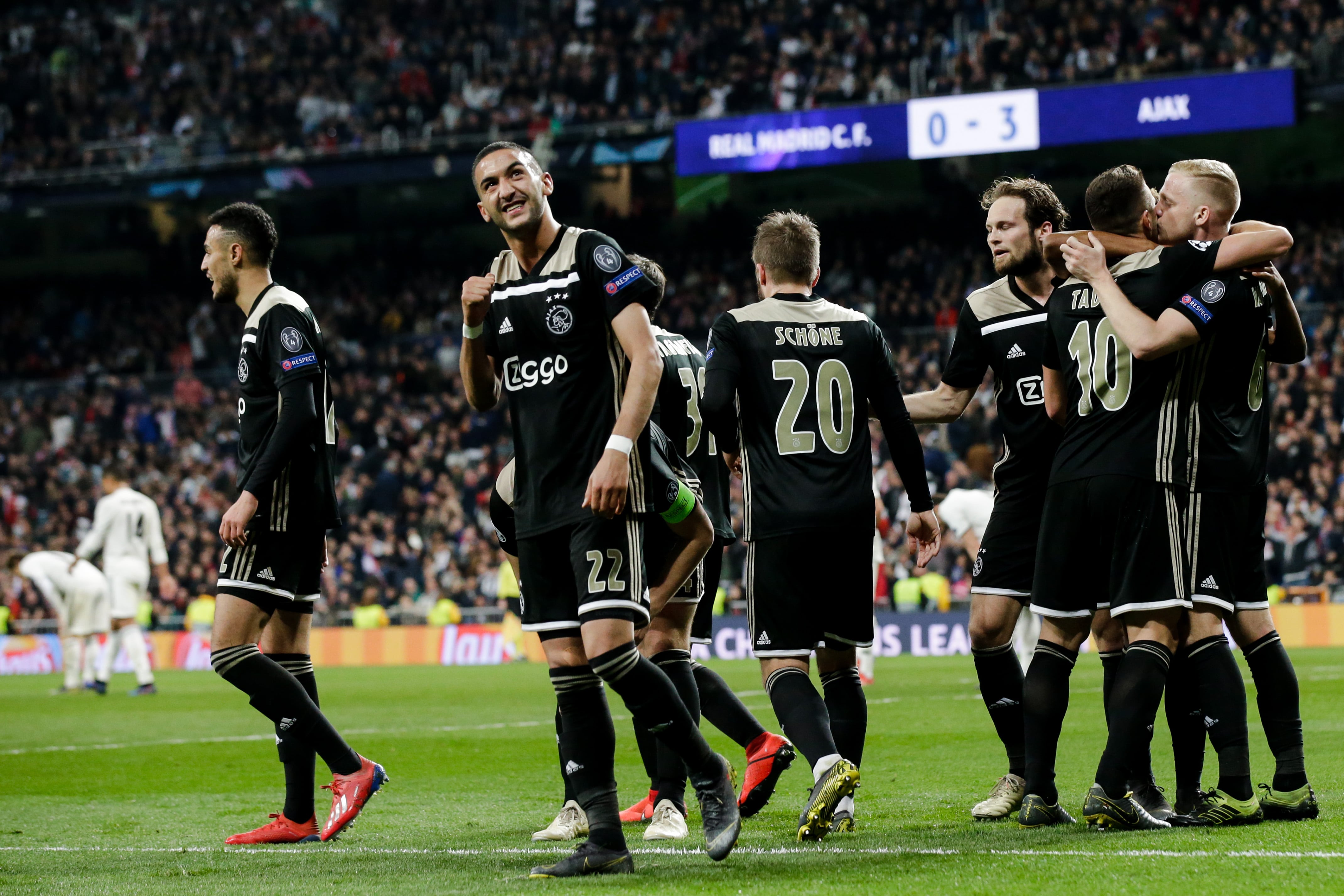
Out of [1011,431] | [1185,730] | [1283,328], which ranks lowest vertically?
[1185,730]

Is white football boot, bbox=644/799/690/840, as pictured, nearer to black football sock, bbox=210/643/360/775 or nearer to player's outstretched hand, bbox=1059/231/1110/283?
black football sock, bbox=210/643/360/775

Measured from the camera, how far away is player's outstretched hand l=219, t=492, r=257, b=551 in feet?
19.2

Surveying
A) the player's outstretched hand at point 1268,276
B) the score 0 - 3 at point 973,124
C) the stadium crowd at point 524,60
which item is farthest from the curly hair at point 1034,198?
the stadium crowd at point 524,60

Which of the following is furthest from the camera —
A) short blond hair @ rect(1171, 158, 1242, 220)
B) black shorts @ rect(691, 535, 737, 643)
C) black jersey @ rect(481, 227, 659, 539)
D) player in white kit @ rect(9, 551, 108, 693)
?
player in white kit @ rect(9, 551, 108, 693)

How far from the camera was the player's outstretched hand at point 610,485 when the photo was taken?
15.7ft

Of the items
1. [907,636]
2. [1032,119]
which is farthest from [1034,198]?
[1032,119]

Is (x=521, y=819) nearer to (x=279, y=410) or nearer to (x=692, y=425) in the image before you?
(x=692, y=425)

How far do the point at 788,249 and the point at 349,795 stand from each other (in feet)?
8.47

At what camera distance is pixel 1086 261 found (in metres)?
5.36

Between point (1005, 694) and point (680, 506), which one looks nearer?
point (680, 506)

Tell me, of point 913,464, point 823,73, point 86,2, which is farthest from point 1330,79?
point 86,2

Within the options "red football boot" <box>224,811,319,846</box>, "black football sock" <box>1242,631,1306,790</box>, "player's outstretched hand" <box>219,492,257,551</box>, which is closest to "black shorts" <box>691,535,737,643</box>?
"red football boot" <box>224,811,319,846</box>

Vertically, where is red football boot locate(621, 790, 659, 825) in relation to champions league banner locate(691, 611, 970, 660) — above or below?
above

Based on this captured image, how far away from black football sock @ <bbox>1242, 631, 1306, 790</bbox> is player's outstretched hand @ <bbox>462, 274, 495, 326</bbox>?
2817mm
